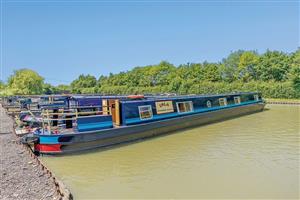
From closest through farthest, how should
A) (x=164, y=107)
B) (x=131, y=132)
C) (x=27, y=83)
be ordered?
(x=131, y=132) < (x=164, y=107) < (x=27, y=83)

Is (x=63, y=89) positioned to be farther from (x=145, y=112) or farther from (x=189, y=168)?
(x=189, y=168)

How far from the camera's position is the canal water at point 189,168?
587cm

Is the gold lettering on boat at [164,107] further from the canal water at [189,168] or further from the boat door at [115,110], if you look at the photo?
the boat door at [115,110]

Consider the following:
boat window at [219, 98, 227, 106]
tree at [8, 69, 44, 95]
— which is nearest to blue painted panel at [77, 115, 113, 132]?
boat window at [219, 98, 227, 106]

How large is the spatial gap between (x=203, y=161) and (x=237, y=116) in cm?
1139

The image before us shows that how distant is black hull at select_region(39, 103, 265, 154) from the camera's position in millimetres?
9008

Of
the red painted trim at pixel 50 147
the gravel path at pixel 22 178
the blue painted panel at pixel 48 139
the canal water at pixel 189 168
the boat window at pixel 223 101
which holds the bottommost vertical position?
the canal water at pixel 189 168

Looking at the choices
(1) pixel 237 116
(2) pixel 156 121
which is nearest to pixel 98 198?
(2) pixel 156 121

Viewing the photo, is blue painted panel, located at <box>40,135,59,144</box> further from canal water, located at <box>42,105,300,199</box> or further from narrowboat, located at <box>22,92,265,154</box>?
canal water, located at <box>42,105,300,199</box>

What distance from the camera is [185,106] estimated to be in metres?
14.3

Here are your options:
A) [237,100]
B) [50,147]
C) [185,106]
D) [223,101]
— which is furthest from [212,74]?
[50,147]

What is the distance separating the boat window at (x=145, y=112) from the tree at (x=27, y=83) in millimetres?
36958

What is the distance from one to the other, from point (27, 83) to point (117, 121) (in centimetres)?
3863

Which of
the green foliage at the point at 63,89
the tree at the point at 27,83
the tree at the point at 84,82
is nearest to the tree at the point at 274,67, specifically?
the green foliage at the point at 63,89
